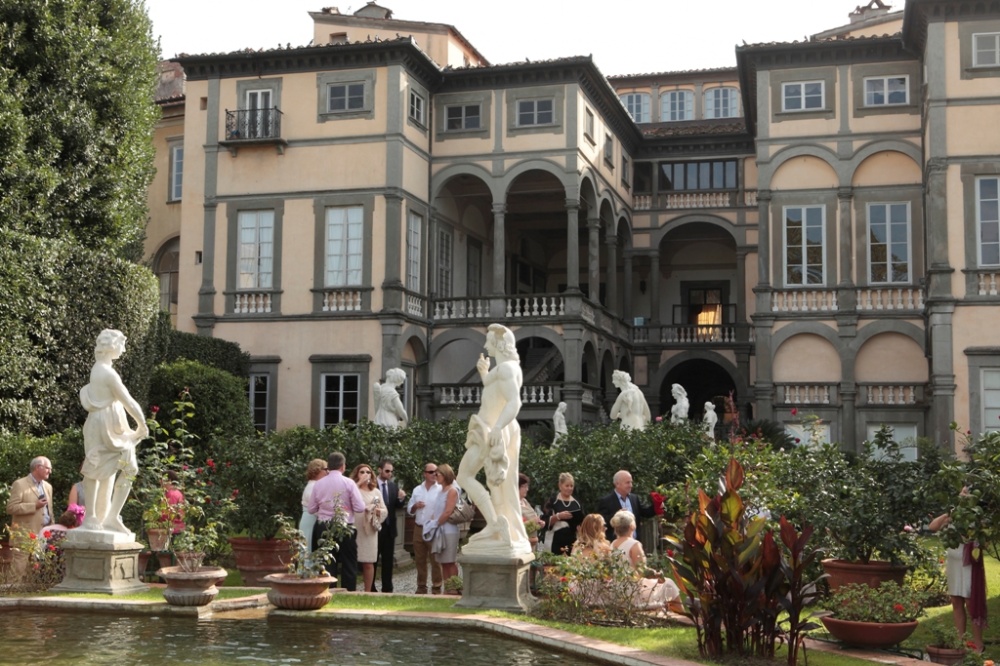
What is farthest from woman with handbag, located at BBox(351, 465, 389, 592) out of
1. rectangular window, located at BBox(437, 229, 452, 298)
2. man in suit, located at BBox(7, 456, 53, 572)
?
rectangular window, located at BBox(437, 229, 452, 298)

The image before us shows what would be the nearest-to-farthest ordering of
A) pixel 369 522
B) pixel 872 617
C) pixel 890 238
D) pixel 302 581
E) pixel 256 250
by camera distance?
pixel 872 617, pixel 302 581, pixel 369 522, pixel 890 238, pixel 256 250

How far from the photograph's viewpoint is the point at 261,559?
1375 cm

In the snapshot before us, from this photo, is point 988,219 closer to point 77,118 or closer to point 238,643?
point 77,118

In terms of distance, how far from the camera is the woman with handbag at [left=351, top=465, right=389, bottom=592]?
12672 mm

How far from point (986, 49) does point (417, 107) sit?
1452cm

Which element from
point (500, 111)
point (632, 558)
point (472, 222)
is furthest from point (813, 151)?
point (632, 558)

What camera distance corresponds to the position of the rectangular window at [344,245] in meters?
30.5

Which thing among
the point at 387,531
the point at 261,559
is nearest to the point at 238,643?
the point at 387,531

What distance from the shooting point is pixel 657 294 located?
38750 mm

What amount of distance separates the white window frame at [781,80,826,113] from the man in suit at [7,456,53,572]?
23061mm

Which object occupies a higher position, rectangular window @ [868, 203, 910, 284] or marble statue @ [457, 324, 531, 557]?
rectangular window @ [868, 203, 910, 284]

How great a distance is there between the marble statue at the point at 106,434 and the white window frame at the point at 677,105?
3578 centimetres

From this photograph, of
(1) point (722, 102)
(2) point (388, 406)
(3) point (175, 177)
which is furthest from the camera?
(1) point (722, 102)

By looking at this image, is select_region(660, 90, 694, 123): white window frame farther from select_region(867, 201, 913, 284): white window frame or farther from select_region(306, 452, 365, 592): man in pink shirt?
select_region(306, 452, 365, 592): man in pink shirt
